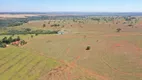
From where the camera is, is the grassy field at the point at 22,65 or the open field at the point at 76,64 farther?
the open field at the point at 76,64

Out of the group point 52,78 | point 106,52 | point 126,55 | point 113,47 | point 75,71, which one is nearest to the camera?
point 52,78

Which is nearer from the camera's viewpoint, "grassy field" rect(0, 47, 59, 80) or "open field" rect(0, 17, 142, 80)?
"grassy field" rect(0, 47, 59, 80)

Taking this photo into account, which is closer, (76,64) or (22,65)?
(22,65)

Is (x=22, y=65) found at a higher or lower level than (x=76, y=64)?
higher

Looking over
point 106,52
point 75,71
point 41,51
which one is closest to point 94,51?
point 106,52

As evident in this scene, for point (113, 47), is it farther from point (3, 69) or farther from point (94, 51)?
point (3, 69)

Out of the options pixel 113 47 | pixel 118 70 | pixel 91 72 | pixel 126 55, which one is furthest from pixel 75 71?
pixel 113 47

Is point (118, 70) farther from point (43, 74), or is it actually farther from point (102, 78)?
point (43, 74)

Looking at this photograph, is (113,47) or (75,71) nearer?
(75,71)

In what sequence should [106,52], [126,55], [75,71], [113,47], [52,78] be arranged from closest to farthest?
1. [52,78]
2. [75,71]
3. [126,55]
4. [106,52]
5. [113,47]
